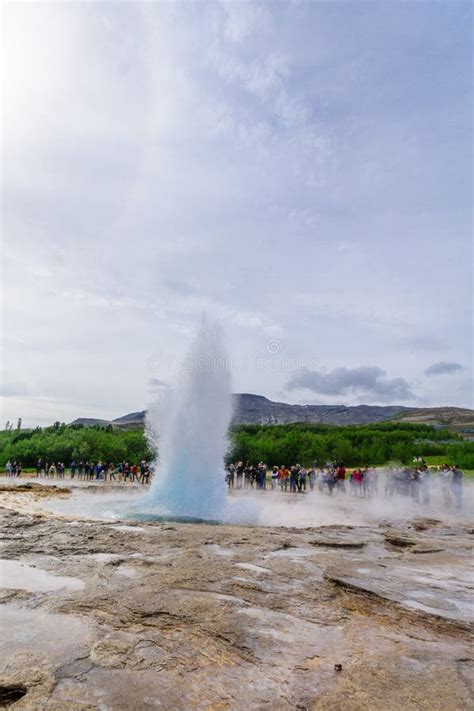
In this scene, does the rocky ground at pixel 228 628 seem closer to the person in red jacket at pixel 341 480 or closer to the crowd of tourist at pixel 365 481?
the crowd of tourist at pixel 365 481

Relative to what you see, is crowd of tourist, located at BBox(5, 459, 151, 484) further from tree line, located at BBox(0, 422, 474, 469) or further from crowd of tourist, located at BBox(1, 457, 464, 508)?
tree line, located at BBox(0, 422, 474, 469)

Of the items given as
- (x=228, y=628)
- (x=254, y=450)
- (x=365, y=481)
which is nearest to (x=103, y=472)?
(x=254, y=450)

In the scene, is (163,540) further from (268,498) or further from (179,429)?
(268,498)

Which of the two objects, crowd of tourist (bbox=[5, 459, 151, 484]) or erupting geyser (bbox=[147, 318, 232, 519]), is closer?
erupting geyser (bbox=[147, 318, 232, 519])

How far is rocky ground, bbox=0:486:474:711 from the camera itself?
3.86m

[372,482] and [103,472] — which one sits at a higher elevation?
[372,482]

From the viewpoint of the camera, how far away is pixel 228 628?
5.21 meters

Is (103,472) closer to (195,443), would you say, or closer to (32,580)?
(195,443)

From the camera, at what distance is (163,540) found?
10.2 meters

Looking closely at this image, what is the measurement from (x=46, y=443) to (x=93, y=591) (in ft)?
162

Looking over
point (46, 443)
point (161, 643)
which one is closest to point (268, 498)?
point (161, 643)

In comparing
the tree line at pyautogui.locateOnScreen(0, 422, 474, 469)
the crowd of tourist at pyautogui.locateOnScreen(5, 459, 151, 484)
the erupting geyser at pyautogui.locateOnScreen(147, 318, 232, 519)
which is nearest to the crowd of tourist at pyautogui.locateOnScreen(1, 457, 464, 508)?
the crowd of tourist at pyautogui.locateOnScreen(5, 459, 151, 484)

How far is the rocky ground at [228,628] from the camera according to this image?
12.6 feet

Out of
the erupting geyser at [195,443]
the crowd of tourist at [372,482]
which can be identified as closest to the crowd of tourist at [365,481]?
the crowd of tourist at [372,482]
